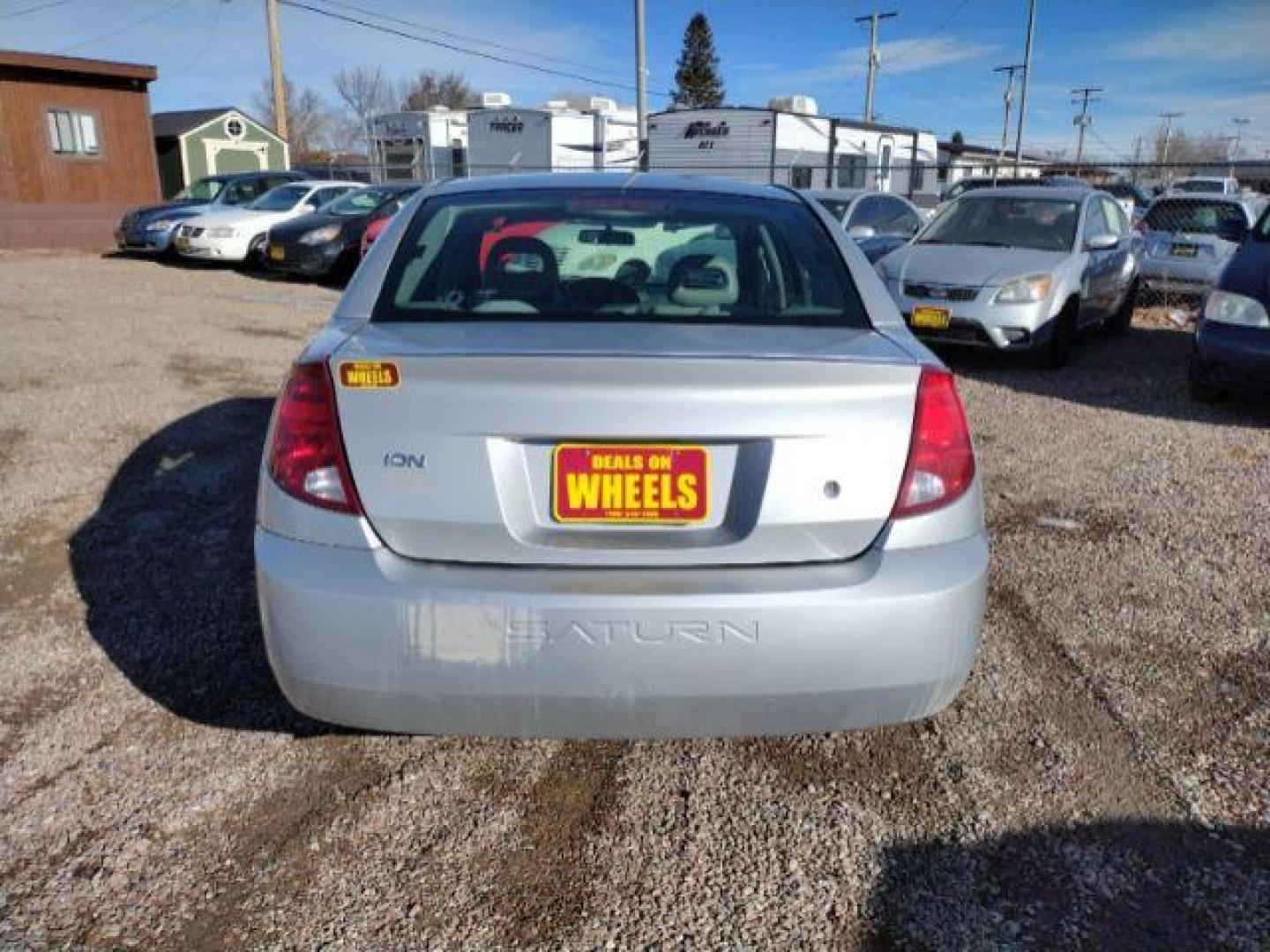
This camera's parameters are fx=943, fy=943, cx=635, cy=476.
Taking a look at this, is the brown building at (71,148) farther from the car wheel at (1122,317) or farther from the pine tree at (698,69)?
the pine tree at (698,69)

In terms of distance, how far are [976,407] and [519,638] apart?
18.3ft

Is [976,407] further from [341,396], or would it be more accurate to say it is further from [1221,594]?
[341,396]

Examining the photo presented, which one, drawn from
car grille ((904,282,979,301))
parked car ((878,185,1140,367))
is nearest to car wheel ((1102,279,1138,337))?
parked car ((878,185,1140,367))

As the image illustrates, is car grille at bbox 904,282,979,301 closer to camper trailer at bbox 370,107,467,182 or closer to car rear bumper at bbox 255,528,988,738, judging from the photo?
car rear bumper at bbox 255,528,988,738

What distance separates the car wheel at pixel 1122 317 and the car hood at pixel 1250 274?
2.92m

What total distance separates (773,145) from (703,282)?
22.7 metres

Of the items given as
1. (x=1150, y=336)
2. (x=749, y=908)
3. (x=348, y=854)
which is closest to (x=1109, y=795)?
(x=749, y=908)

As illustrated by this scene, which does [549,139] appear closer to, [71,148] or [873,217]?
[71,148]

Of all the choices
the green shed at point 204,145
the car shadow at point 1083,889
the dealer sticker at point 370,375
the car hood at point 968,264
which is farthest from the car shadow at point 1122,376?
the green shed at point 204,145

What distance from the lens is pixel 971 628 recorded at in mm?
2146

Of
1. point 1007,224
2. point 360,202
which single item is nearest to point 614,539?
point 1007,224

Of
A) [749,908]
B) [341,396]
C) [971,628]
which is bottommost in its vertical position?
[749,908]

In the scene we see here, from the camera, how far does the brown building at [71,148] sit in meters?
Answer: 17.7

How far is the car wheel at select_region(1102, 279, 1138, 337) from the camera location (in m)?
A: 9.71
